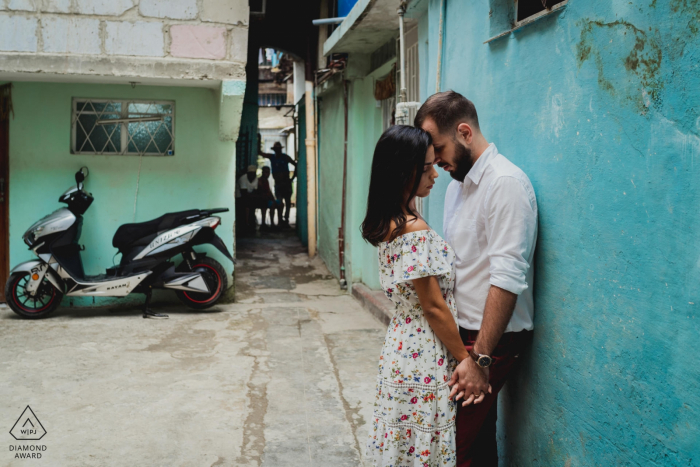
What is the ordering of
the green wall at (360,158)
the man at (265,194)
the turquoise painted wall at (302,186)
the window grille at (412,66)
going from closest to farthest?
the window grille at (412,66)
the green wall at (360,158)
the turquoise painted wall at (302,186)
the man at (265,194)

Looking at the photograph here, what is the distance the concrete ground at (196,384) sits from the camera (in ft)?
11.0

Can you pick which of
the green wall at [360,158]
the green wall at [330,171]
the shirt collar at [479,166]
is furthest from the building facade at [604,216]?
the green wall at [330,171]

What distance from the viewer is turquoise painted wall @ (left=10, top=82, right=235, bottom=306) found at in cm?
666

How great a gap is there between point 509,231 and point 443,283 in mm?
302

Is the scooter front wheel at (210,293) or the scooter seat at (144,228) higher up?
the scooter seat at (144,228)

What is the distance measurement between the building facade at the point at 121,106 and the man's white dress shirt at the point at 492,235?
4.30 meters

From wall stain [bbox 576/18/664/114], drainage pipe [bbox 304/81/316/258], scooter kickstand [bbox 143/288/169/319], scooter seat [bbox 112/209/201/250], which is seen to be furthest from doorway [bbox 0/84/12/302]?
wall stain [bbox 576/18/664/114]

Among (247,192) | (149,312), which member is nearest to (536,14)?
(149,312)

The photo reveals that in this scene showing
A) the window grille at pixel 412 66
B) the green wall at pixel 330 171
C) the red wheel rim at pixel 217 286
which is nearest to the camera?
the window grille at pixel 412 66

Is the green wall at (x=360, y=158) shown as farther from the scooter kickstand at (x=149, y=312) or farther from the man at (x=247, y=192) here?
the man at (x=247, y=192)

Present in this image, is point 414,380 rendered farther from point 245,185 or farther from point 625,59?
point 245,185

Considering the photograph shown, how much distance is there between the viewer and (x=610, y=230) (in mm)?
1905

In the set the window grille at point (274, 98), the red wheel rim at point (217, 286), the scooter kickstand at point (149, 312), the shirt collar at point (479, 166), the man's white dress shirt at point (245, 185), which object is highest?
the window grille at point (274, 98)

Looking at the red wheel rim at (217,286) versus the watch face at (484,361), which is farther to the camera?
the red wheel rim at (217,286)
